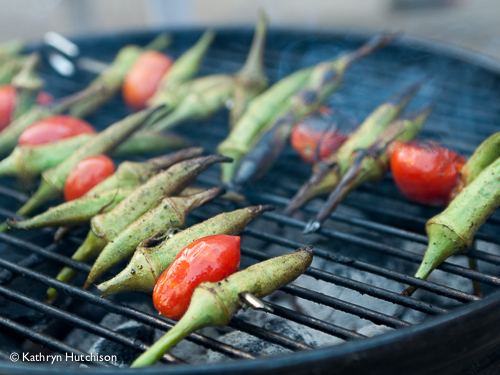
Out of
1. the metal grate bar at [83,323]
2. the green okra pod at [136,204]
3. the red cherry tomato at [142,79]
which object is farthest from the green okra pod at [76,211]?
the red cherry tomato at [142,79]

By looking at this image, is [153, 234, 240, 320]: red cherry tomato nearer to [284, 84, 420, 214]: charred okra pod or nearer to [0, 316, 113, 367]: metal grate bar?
[0, 316, 113, 367]: metal grate bar

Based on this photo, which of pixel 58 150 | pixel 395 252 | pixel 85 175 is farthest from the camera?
pixel 58 150

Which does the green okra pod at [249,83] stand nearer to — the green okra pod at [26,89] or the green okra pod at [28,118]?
the green okra pod at [28,118]

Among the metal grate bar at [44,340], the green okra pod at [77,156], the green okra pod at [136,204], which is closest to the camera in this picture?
the metal grate bar at [44,340]

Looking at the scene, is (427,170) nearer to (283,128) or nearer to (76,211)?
(283,128)

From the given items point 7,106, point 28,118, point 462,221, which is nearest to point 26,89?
point 7,106

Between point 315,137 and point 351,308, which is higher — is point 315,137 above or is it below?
above

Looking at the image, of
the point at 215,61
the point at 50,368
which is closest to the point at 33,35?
the point at 215,61

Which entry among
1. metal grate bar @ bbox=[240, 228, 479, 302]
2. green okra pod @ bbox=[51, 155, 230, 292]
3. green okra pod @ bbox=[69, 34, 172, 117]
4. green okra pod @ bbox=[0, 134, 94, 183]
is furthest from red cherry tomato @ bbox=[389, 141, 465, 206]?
green okra pod @ bbox=[69, 34, 172, 117]
